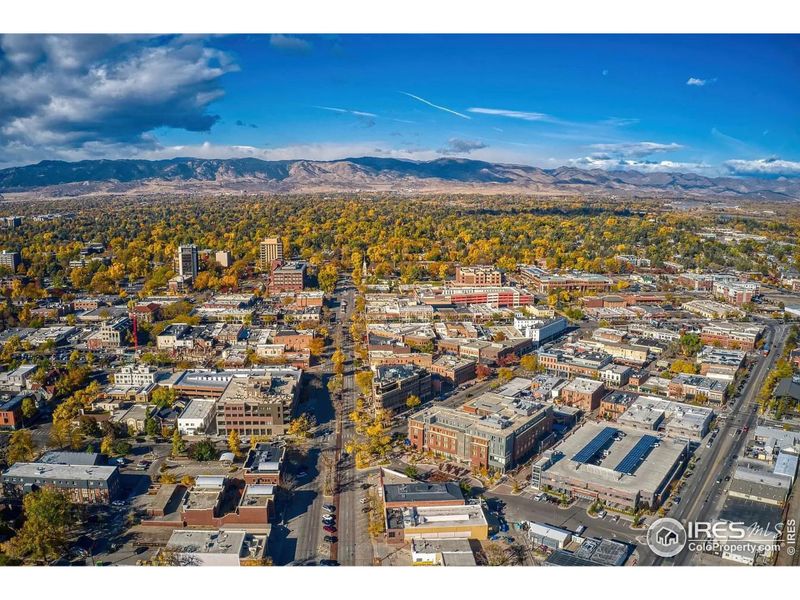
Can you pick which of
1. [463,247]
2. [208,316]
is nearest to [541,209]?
[463,247]

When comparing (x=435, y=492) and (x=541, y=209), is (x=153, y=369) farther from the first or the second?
(x=541, y=209)

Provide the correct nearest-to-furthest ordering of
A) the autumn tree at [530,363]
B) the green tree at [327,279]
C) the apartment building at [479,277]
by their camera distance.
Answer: the autumn tree at [530,363] → the green tree at [327,279] → the apartment building at [479,277]

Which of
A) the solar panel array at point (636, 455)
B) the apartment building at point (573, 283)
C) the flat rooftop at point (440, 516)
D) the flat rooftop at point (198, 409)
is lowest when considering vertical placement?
the flat rooftop at point (440, 516)

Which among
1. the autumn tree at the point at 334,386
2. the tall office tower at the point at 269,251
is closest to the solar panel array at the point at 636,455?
the autumn tree at the point at 334,386

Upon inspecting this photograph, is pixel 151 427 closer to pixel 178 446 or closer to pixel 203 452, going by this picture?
pixel 178 446

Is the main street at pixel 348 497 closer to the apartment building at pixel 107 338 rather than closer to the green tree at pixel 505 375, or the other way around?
the green tree at pixel 505 375
